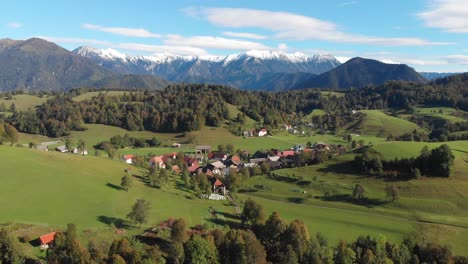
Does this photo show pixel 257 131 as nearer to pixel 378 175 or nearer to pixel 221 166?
pixel 221 166

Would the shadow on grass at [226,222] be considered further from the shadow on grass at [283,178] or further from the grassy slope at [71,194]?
the shadow on grass at [283,178]

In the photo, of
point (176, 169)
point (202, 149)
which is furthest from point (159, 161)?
point (202, 149)

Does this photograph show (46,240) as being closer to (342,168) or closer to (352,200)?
(352,200)

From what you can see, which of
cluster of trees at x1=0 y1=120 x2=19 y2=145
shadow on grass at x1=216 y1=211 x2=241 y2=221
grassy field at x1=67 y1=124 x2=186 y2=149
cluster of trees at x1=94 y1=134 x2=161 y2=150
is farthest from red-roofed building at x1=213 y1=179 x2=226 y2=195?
grassy field at x1=67 y1=124 x2=186 y2=149

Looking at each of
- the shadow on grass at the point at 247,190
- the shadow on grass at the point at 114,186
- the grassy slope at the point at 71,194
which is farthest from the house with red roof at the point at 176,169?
the shadow on grass at the point at 114,186

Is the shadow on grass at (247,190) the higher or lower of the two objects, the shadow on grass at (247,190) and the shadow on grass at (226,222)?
the lower

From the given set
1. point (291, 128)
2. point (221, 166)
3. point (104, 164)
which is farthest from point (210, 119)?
point (104, 164)

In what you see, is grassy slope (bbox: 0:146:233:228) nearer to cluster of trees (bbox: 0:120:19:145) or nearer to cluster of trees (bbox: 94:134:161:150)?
cluster of trees (bbox: 0:120:19:145)
